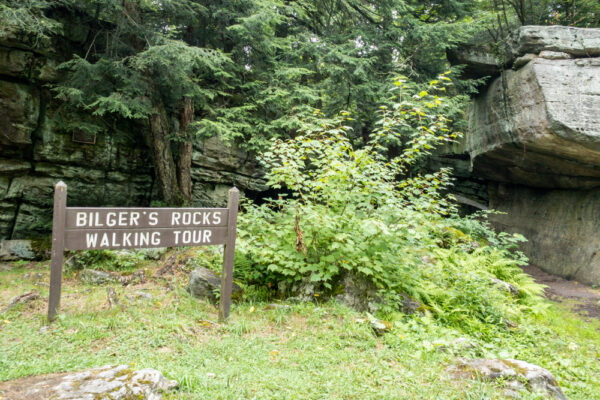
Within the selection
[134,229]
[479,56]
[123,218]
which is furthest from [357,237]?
[479,56]

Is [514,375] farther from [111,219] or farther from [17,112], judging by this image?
[17,112]

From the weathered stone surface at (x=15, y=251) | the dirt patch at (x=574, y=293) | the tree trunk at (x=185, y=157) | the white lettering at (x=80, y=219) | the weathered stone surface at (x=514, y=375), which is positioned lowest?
the weathered stone surface at (x=15, y=251)

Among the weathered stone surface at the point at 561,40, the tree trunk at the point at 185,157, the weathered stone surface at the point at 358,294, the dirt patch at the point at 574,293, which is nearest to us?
the weathered stone surface at the point at 358,294

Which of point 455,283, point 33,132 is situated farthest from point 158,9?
point 455,283

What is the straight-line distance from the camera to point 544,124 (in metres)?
8.77

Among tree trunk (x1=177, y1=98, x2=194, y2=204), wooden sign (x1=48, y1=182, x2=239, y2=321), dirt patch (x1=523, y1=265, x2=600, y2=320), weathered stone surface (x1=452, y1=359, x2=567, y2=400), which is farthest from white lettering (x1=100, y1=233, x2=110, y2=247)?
dirt patch (x1=523, y1=265, x2=600, y2=320)

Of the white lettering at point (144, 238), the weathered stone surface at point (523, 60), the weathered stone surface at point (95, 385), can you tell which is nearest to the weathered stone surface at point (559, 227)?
the weathered stone surface at point (523, 60)

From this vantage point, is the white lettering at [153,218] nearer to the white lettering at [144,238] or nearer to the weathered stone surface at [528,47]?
the white lettering at [144,238]

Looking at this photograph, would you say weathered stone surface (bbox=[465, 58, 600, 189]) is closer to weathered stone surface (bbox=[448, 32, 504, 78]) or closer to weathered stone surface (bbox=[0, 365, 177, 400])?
weathered stone surface (bbox=[448, 32, 504, 78])

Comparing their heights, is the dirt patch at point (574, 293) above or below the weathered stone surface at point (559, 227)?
below

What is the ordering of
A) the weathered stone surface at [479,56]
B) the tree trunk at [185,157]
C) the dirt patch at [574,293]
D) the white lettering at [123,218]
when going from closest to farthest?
the white lettering at [123,218] < the dirt patch at [574,293] < the tree trunk at [185,157] < the weathered stone surface at [479,56]

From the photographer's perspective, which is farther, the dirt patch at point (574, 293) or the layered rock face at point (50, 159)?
the layered rock face at point (50, 159)

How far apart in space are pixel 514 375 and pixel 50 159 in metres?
10.9

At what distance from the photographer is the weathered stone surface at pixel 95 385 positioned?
246cm
